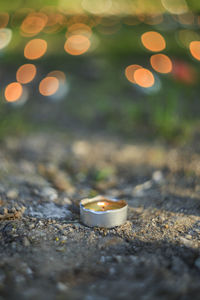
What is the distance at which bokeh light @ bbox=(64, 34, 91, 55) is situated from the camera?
3574mm

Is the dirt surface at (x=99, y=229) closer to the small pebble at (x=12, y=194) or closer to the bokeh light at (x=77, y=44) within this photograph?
the small pebble at (x=12, y=194)

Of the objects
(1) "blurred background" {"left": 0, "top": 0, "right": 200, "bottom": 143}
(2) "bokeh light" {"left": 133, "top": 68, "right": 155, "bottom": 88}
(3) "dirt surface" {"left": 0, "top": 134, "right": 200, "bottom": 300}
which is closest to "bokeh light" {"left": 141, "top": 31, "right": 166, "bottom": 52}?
(1) "blurred background" {"left": 0, "top": 0, "right": 200, "bottom": 143}

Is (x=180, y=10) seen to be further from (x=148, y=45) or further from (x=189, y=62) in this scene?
(x=189, y=62)

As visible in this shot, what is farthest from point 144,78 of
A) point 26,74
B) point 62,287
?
point 62,287

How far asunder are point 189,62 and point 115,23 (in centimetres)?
117

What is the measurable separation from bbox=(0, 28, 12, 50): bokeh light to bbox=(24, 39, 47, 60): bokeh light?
35 cm

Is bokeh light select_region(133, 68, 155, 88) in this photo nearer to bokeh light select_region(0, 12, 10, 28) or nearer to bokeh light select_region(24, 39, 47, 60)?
bokeh light select_region(24, 39, 47, 60)

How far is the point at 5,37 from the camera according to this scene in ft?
10.6

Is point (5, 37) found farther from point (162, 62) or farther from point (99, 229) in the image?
point (99, 229)

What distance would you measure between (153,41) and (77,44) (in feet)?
2.83

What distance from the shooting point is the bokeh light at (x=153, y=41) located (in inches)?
136

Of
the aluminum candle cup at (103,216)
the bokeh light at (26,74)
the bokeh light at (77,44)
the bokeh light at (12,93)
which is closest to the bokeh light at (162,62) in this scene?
the bokeh light at (77,44)

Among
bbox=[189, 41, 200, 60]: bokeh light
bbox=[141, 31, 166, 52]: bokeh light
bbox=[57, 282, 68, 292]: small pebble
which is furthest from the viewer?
bbox=[141, 31, 166, 52]: bokeh light

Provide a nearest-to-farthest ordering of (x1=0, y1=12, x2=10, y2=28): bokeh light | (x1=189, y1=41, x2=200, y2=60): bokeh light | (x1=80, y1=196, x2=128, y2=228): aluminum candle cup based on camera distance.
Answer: (x1=80, y1=196, x2=128, y2=228): aluminum candle cup, (x1=0, y1=12, x2=10, y2=28): bokeh light, (x1=189, y1=41, x2=200, y2=60): bokeh light
